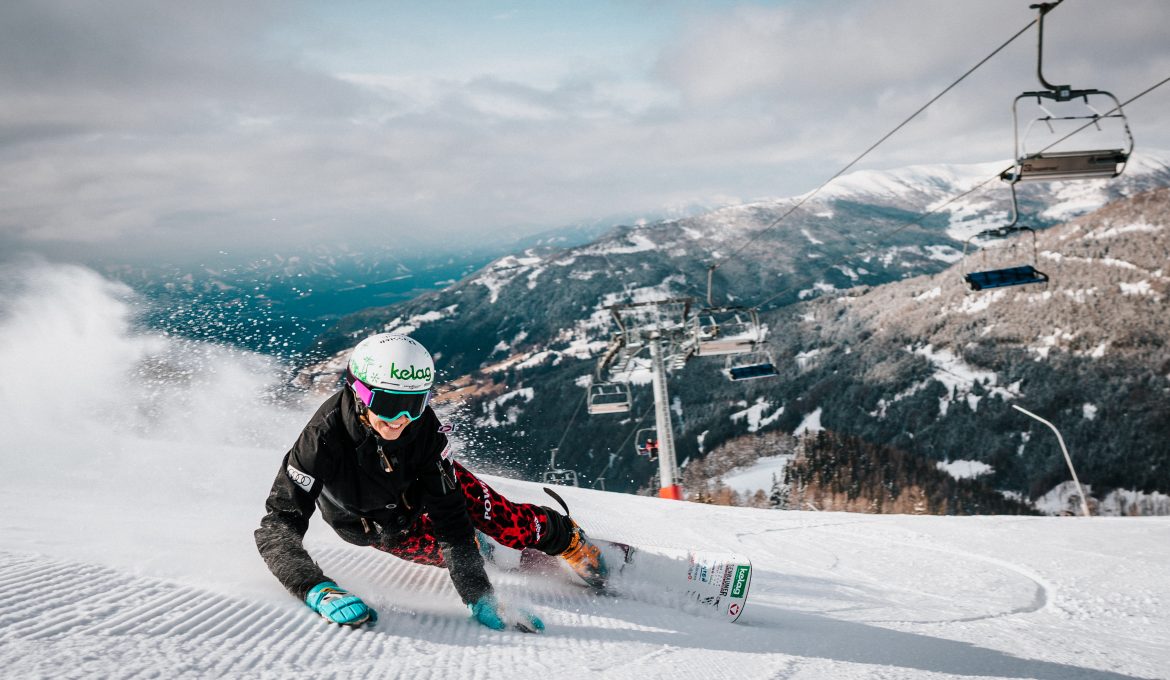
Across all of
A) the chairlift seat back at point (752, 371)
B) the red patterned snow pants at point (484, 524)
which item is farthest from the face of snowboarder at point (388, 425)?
the chairlift seat back at point (752, 371)

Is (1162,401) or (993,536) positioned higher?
(993,536)

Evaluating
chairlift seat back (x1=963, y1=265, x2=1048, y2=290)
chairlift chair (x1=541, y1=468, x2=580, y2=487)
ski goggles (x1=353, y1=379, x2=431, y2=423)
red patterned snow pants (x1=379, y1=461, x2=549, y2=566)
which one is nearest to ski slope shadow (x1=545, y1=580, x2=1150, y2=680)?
red patterned snow pants (x1=379, y1=461, x2=549, y2=566)

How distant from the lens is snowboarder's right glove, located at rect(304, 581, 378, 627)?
2307 mm

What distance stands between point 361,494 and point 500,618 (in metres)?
0.79

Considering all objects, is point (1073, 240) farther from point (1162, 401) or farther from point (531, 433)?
point (531, 433)

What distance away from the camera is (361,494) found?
288 cm

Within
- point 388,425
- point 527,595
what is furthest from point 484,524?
point 388,425

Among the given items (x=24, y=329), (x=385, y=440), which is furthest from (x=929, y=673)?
(x=24, y=329)

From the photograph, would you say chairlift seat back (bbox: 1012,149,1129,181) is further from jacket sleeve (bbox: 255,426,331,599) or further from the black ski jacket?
jacket sleeve (bbox: 255,426,331,599)

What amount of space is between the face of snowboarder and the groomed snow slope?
2.18 ft

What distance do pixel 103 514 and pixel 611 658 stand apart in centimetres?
280

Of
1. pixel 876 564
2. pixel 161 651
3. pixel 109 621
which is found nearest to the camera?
pixel 161 651

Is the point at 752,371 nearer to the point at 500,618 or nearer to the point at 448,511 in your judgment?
the point at 448,511

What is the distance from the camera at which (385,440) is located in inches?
111
